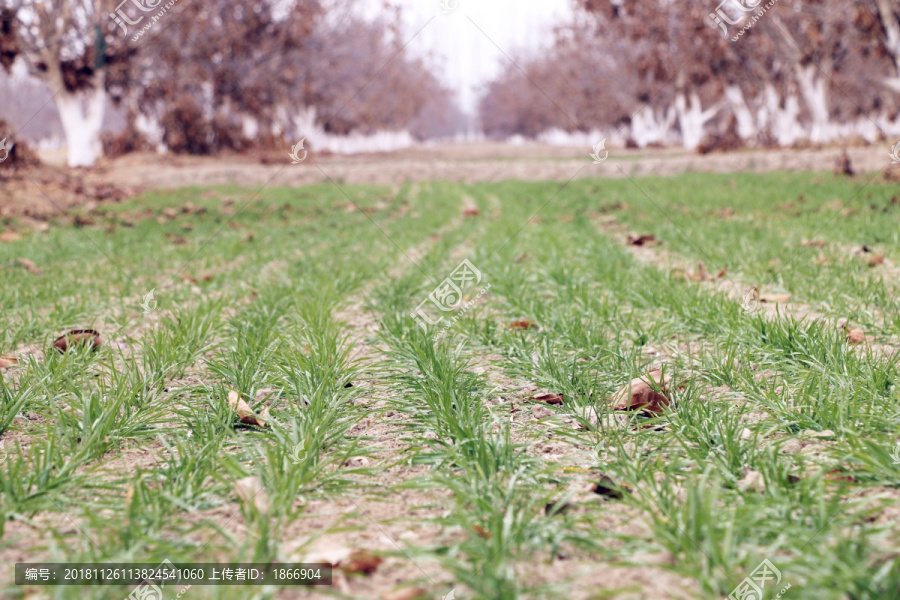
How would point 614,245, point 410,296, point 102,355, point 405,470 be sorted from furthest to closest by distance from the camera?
1. point 614,245
2. point 410,296
3. point 102,355
4. point 405,470

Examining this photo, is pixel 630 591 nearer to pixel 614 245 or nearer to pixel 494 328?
pixel 494 328

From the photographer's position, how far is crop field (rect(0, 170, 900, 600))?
1377 millimetres

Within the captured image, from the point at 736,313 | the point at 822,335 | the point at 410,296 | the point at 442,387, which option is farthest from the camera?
the point at 410,296

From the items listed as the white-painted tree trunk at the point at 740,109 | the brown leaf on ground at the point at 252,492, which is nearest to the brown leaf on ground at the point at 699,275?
the brown leaf on ground at the point at 252,492

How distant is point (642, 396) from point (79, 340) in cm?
243

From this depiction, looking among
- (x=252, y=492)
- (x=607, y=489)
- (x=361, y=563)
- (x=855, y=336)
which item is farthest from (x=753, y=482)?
(x=855, y=336)

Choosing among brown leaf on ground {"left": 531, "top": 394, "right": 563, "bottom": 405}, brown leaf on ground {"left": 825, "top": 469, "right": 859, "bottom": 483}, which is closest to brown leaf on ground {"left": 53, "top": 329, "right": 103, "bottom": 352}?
brown leaf on ground {"left": 531, "top": 394, "right": 563, "bottom": 405}

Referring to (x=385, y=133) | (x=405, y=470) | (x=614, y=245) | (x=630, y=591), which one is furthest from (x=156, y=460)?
(x=385, y=133)

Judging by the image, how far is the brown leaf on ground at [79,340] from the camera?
9.33ft

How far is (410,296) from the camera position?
4.30 m

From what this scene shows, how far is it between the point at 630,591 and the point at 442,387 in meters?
1.10

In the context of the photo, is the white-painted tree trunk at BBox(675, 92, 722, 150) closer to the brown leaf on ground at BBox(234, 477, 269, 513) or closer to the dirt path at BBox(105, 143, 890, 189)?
the dirt path at BBox(105, 143, 890, 189)
